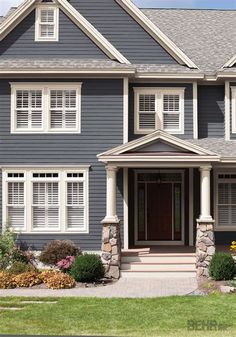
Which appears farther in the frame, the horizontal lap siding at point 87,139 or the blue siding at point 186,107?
the blue siding at point 186,107

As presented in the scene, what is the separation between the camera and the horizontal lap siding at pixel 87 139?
19.2 m

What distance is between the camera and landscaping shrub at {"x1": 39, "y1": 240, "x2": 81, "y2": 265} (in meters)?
17.7

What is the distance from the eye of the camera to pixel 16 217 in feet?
62.8

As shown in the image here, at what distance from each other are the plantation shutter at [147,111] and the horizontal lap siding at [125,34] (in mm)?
1406

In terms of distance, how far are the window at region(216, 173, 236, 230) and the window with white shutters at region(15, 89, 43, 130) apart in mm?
7204

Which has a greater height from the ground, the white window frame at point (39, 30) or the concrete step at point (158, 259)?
the white window frame at point (39, 30)

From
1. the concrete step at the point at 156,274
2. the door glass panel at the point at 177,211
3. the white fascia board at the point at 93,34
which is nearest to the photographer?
the concrete step at the point at 156,274

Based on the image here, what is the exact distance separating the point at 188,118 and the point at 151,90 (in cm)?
176

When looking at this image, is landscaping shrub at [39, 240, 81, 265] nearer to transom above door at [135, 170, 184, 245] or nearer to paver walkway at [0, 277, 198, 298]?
paver walkway at [0, 277, 198, 298]

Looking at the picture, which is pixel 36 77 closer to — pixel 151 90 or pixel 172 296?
pixel 151 90

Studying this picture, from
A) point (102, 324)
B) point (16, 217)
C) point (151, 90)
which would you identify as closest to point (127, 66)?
point (151, 90)

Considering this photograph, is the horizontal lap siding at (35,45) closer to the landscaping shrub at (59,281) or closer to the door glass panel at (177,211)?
the door glass panel at (177,211)

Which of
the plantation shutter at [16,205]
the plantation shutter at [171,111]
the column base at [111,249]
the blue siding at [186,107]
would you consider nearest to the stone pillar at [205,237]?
the column base at [111,249]

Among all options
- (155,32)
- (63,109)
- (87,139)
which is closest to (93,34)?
(155,32)
